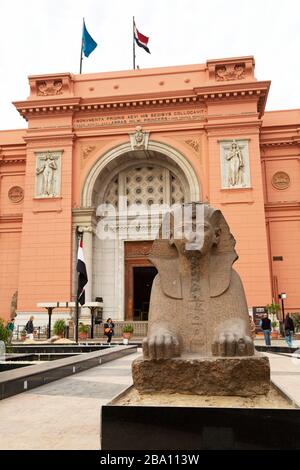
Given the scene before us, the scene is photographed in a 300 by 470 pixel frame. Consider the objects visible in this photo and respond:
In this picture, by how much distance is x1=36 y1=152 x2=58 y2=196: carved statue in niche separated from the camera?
21.0m

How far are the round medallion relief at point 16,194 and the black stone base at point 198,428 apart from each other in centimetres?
2099

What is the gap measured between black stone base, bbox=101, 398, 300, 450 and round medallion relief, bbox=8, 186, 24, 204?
2099cm

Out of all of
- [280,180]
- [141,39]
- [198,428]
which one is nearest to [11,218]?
[141,39]

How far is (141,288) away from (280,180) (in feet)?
30.2

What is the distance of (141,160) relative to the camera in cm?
2230

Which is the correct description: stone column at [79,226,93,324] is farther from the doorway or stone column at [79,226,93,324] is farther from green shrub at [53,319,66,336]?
green shrub at [53,319,66,336]

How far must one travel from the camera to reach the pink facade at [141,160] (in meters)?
19.9

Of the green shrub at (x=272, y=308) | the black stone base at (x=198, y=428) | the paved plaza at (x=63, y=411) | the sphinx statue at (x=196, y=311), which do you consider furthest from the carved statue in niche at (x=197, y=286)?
the green shrub at (x=272, y=308)

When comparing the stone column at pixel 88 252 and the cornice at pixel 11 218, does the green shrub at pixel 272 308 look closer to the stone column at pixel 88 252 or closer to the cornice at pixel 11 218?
the stone column at pixel 88 252

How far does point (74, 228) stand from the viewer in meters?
20.6

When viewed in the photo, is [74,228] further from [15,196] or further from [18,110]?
[18,110]
